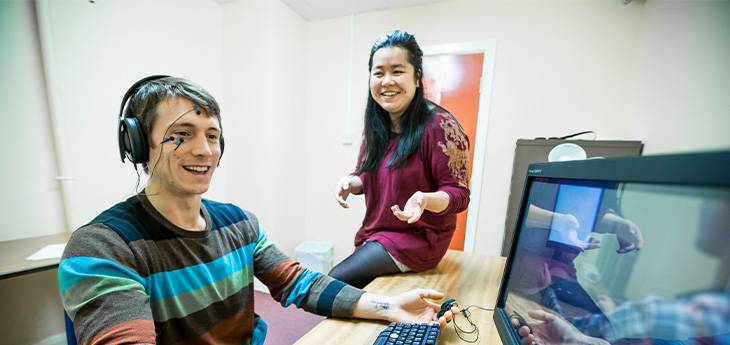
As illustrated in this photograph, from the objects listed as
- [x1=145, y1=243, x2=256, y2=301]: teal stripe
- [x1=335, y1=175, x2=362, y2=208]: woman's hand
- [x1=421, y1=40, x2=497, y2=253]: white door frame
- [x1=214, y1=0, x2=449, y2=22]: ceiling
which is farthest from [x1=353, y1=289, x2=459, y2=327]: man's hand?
[x1=214, y1=0, x2=449, y2=22]: ceiling

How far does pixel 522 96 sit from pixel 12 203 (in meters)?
3.27

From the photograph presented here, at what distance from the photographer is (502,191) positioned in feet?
7.13

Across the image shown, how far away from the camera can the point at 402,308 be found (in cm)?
73

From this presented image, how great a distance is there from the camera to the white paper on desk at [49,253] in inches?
46.8

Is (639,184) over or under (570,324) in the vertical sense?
over

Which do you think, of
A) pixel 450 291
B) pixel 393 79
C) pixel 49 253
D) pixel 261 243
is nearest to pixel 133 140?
pixel 261 243

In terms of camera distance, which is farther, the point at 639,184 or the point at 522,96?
the point at 522,96

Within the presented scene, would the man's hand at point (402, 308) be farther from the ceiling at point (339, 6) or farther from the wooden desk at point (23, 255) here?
the ceiling at point (339, 6)

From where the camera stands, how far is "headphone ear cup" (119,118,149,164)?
0.65 m

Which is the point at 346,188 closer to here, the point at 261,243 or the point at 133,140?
the point at 261,243

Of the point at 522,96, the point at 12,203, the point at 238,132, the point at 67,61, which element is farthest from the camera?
the point at 238,132

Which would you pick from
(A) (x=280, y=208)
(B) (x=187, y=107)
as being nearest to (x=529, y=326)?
(B) (x=187, y=107)

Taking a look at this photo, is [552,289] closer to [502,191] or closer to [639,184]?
[639,184]

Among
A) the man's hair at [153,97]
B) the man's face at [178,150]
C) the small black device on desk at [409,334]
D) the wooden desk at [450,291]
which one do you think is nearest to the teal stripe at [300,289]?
the wooden desk at [450,291]
